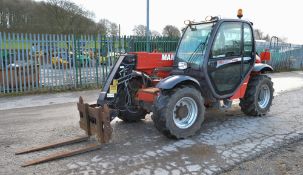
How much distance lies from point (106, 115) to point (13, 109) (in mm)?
4977

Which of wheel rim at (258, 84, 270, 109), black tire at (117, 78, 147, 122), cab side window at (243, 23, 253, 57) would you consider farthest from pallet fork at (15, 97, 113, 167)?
wheel rim at (258, 84, 270, 109)

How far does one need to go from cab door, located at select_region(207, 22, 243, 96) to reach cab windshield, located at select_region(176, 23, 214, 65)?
20 centimetres

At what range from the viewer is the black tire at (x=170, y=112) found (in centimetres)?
494

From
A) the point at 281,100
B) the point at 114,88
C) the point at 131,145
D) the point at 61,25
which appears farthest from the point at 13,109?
the point at 61,25

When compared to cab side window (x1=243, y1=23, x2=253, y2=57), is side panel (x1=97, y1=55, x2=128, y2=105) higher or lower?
lower

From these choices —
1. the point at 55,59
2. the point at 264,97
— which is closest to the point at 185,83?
the point at 264,97

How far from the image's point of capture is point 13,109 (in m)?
8.45

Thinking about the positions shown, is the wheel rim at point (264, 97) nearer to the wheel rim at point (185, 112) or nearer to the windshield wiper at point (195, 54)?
the windshield wiper at point (195, 54)

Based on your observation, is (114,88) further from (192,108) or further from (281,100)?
(281,100)

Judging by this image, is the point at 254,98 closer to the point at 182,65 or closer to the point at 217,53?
the point at 217,53

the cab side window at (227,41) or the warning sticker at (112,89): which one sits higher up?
the cab side window at (227,41)

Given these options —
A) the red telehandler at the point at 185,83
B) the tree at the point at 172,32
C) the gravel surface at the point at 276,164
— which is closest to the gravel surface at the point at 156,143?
the gravel surface at the point at 276,164

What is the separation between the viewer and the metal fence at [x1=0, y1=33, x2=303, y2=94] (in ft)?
35.2

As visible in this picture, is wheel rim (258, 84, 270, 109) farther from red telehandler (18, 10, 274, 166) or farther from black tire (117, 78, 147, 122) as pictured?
black tire (117, 78, 147, 122)
